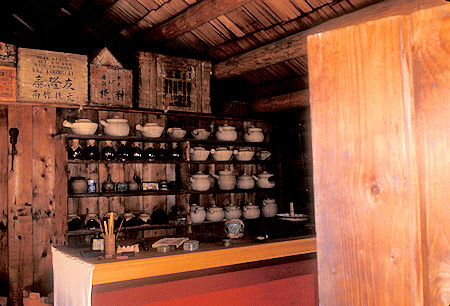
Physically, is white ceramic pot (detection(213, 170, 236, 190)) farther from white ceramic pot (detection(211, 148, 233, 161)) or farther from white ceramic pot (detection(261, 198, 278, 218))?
white ceramic pot (detection(261, 198, 278, 218))

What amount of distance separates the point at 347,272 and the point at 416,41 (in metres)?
0.53

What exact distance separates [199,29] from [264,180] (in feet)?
7.16

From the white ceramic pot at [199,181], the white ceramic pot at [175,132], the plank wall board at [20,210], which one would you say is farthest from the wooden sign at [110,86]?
the white ceramic pot at [199,181]

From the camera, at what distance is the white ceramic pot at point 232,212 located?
5.24 meters

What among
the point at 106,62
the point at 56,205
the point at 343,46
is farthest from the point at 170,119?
the point at 343,46

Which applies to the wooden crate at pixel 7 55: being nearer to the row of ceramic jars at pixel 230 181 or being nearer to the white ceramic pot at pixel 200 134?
the white ceramic pot at pixel 200 134

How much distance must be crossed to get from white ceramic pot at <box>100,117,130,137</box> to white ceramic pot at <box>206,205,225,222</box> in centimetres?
145

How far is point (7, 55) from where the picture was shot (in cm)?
407

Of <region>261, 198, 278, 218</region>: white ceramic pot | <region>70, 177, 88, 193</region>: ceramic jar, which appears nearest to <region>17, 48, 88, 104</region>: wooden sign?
<region>70, 177, 88, 193</region>: ceramic jar

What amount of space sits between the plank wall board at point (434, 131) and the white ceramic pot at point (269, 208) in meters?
4.72

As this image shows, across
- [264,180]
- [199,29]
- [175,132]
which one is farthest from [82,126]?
[264,180]

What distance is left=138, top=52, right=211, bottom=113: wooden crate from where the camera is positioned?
15.9ft

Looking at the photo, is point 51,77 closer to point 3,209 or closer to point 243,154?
point 3,209

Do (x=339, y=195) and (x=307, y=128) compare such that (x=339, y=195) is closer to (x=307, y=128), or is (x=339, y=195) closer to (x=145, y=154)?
(x=145, y=154)
